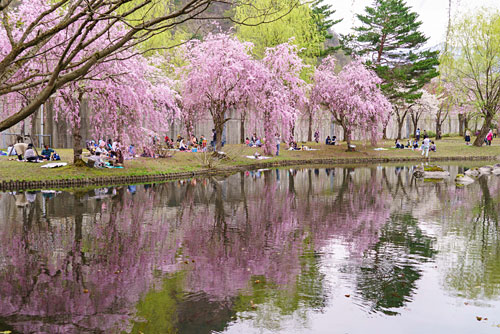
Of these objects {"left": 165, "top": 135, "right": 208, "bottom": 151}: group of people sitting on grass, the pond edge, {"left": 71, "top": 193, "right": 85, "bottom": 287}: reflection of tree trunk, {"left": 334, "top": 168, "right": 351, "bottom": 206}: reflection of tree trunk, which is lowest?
{"left": 71, "top": 193, "right": 85, "bottom": 287}: reflection of tree trunk

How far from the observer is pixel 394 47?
45.1 meters

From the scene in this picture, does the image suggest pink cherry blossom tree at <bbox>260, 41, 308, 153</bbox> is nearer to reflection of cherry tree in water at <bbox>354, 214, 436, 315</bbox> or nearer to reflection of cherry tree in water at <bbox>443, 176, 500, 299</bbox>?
reflection of cherry tree in water at <bbox>443, 176, 500, 299</bbox>

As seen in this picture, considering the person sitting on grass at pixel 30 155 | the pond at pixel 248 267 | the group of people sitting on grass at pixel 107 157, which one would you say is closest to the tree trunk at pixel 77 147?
the group of people sitting on grass at pixel 107 157

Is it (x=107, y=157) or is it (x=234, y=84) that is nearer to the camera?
(x=107, y=157)

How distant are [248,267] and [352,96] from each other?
31.3m

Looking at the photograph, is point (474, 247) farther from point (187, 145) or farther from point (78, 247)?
point (187, 145)

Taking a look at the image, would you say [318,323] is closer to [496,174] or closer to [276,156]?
[496,174]

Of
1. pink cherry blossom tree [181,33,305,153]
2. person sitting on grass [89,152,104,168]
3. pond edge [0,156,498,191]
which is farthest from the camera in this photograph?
pink cherry blossom tree [181,33,305,153]

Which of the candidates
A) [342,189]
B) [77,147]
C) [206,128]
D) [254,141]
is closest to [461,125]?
[254,141]

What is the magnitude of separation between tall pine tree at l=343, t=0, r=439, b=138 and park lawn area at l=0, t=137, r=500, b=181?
600cm

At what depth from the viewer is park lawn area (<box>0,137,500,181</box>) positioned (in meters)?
20.0

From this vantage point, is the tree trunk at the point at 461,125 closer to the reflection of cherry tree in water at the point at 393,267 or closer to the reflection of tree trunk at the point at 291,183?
the reflection of tree trunk at the point at 291,183

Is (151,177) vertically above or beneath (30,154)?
beneath

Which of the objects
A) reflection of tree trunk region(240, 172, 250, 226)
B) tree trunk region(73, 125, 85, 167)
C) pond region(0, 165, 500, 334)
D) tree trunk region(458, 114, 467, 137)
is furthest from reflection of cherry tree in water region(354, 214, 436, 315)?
tree trunk region(458, 114, 467, 137)
